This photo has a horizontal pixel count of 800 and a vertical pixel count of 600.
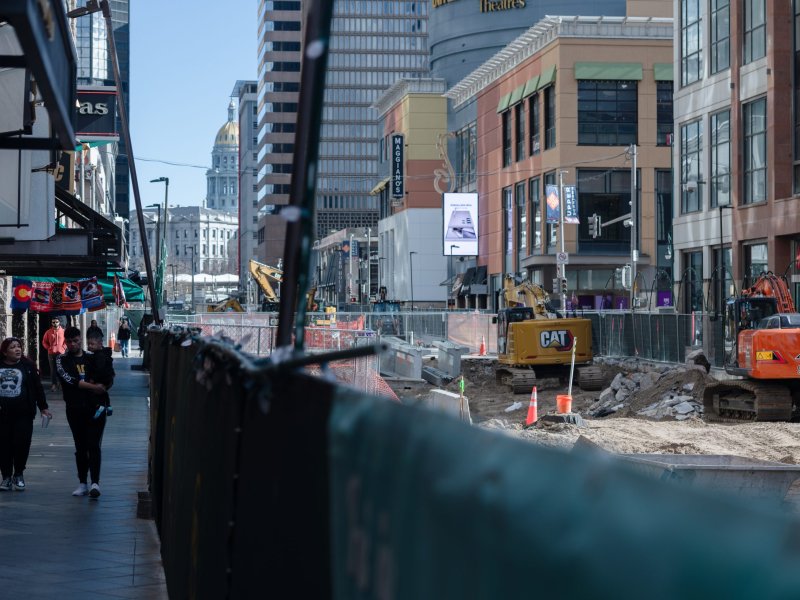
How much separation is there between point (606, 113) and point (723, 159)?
24347mm

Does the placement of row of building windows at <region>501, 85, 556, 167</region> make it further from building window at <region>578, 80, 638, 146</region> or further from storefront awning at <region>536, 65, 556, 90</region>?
building window at <region>578, 80, 638, 146</region>

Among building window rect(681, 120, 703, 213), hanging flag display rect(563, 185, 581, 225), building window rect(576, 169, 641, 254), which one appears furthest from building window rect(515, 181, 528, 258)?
building window rect(681, 120, 703, 213)

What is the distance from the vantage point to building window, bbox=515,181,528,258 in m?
77.1

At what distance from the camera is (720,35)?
4688 cm

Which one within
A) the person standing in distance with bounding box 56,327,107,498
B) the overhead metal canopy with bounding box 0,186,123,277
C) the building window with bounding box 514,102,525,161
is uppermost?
the building window with bounding box 514,102,525,161

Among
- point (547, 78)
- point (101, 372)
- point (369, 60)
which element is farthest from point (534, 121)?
point (369, 60)

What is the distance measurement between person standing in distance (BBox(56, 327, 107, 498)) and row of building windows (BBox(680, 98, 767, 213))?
32976 mm

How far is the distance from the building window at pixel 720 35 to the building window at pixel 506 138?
108ft

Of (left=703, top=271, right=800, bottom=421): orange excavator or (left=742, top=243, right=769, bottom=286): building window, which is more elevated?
(left=742, top=243, right=769, bottom=286): building window

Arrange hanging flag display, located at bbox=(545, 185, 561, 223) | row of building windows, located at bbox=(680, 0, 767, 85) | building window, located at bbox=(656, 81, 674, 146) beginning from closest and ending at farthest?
row of building windows, located at bbox=(680, 0, 767, 85), hanging flag display, located at bbox=(545, 185, 561, 223), building window, located at bbox=(656, 81, 674, 146)

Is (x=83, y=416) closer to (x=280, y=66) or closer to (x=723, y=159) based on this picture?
(x=723, y=159)

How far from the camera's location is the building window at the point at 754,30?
142ft

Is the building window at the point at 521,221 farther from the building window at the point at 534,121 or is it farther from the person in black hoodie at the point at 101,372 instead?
the person in black hoodie at the point at 101,372

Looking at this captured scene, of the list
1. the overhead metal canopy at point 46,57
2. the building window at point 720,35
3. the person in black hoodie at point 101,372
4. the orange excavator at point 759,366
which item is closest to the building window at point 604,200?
the building window at point 720,35
